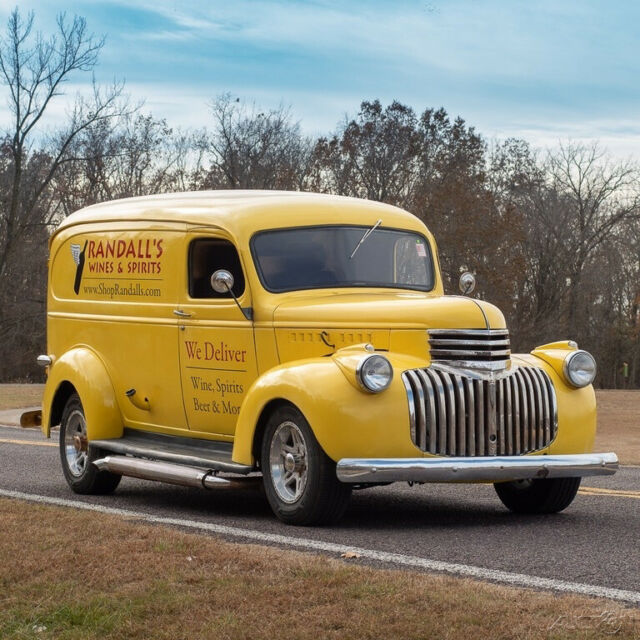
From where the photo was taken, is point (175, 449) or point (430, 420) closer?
point (430, 420)

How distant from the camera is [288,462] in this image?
27.8 ft

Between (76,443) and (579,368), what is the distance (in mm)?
4540

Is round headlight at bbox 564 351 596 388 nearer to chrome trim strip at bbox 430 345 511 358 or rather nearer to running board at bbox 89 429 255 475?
→ chrome trim strip at bbox 430 345 511 358

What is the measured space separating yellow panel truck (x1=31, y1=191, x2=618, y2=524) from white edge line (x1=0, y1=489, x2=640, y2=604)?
0.42 m

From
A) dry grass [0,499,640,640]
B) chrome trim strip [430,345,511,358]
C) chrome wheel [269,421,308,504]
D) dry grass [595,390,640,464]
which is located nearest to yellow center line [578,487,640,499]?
chrome trim strip [430,345,511,358]

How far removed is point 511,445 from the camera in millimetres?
8367

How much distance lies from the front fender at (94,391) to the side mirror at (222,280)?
2.03 m

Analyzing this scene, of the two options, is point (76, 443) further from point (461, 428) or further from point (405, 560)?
point (405, 560)

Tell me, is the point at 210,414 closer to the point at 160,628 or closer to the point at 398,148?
the point at 160,628

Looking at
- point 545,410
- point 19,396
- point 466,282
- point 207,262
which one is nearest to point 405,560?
point 545,410

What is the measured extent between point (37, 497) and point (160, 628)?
5392 millimetres

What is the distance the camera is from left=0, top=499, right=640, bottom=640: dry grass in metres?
5.09

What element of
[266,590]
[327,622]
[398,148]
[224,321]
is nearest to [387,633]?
[327,622]

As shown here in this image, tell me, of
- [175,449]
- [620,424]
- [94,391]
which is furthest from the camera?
[620,424]
